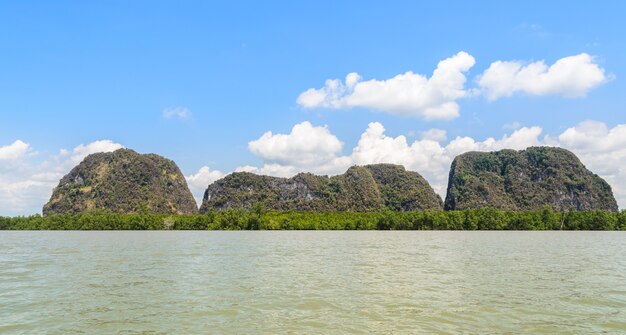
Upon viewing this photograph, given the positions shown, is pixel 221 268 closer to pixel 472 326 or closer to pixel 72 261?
pixel 72 261

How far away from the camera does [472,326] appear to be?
1293cm

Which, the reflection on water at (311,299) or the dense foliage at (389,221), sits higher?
the dense foliage at (389,221)

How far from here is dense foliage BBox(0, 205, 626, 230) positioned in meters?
123

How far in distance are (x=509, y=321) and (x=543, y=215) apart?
122 m

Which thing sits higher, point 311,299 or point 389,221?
point 389,221

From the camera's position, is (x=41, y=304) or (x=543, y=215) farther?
(x=543, y=215)

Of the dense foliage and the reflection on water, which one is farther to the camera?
the dense foliage

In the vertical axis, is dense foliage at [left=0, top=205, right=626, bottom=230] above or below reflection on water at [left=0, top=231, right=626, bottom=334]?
above

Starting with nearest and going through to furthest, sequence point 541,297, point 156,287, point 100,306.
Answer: point 100,306, point 541,297, point 156,287

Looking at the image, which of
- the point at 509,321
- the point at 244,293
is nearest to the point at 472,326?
the point at 509,321

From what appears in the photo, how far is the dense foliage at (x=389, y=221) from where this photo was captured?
123m

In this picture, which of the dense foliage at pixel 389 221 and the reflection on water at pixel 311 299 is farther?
the dense foliage at pixel 389 221

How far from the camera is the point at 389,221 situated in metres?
127

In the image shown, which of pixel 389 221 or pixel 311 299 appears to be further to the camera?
pixel 389 221
